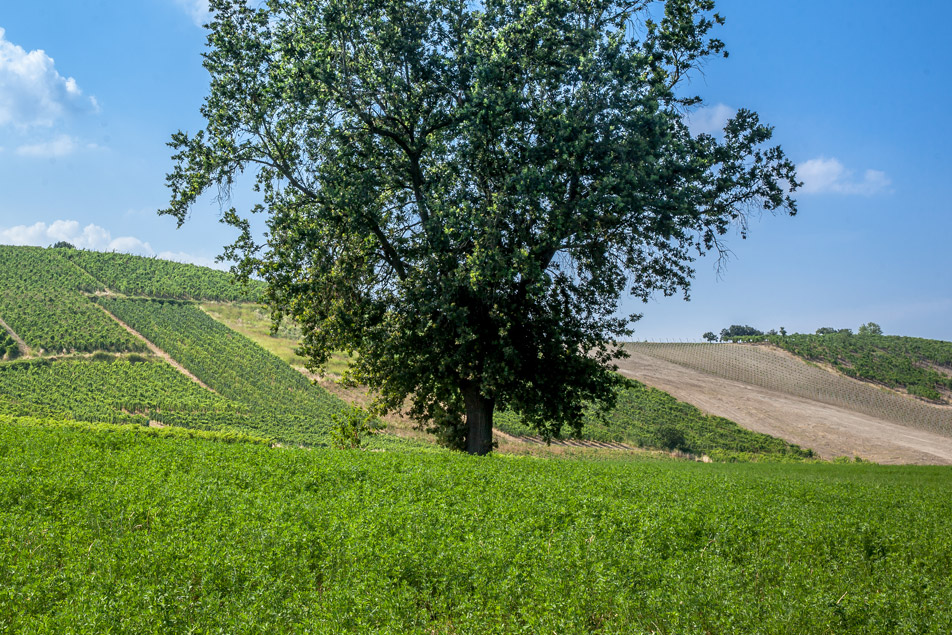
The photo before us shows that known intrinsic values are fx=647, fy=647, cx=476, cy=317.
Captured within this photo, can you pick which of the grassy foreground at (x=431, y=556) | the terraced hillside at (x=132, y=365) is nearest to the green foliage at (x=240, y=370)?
the terraced hillside at (x=132, y=365)

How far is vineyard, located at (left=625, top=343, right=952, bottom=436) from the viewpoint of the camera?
218ft

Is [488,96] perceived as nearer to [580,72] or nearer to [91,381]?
[580,72]

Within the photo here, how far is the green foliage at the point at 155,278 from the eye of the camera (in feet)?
268

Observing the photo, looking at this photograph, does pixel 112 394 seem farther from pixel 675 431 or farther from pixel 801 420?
pixel 801 420

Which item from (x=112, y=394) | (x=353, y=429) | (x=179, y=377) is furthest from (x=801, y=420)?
(x=112, y=394)

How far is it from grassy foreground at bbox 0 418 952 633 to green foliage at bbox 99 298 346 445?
28026 millimetres

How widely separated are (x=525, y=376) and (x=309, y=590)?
49.7 ft

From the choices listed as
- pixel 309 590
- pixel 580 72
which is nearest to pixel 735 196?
pixel 580 72

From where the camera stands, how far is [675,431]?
48156mm

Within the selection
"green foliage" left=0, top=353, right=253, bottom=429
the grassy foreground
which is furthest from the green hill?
"green foliage" left=0, top=353, right=253, bottom=429

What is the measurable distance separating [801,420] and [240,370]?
167ft

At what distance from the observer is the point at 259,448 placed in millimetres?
15602

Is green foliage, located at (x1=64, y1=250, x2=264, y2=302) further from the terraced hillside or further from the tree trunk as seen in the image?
the tree trunk

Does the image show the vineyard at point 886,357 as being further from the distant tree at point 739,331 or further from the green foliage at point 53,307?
the green foliage at point 53,307
